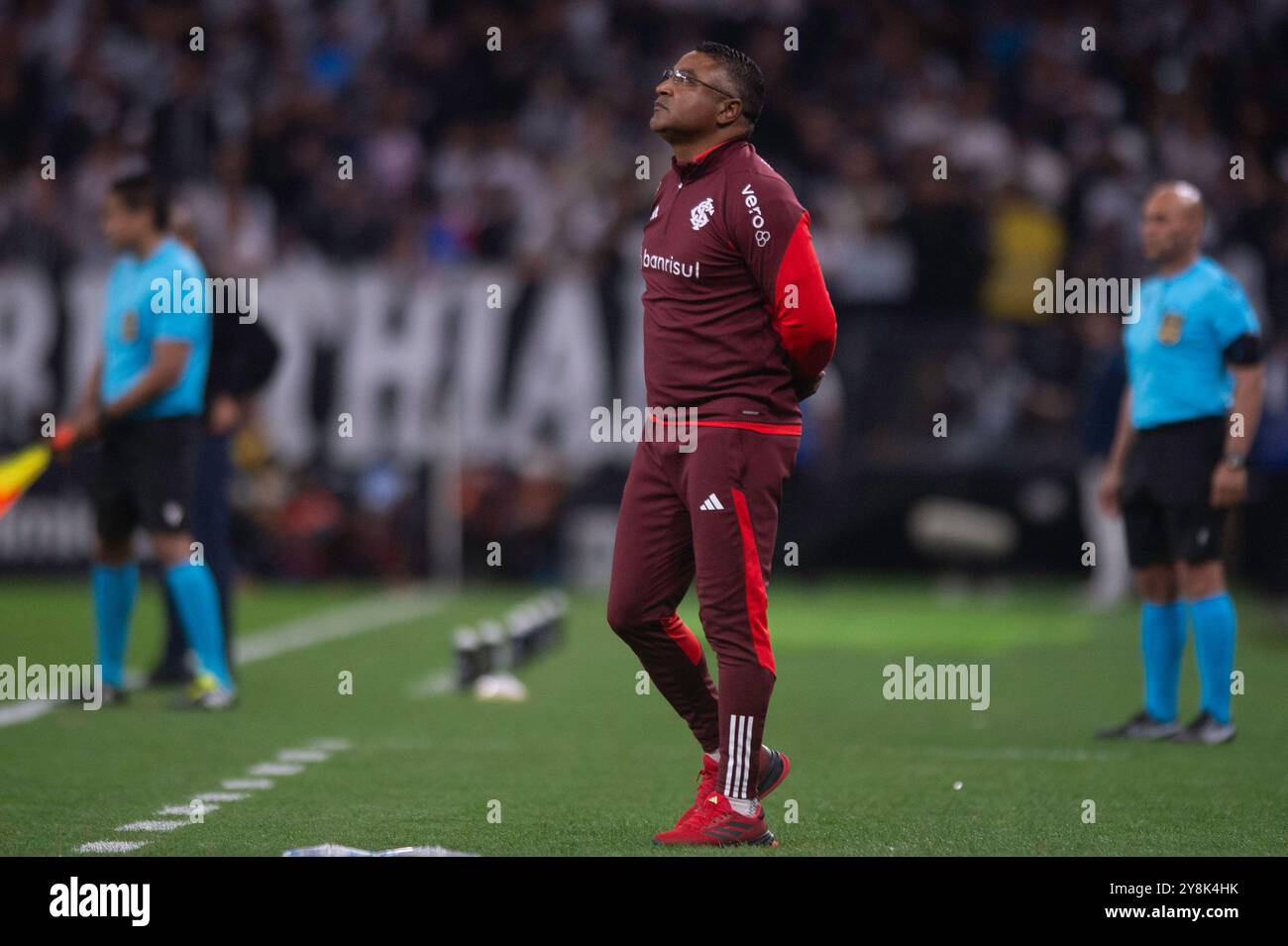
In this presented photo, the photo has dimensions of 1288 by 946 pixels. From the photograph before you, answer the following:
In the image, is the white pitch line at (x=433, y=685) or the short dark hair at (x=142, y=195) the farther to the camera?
the white pitch line at (x=433, y=685)

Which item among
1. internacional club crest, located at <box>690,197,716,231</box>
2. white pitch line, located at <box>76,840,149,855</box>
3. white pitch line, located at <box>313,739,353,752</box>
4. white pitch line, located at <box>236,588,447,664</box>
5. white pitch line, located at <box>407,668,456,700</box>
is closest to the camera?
white pitch line, located at <box>76,840,149,855</box>

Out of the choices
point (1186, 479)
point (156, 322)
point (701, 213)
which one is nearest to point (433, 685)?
point (156, 322)

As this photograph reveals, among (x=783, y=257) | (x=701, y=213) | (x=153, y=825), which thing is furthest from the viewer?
(x=153, y=825)

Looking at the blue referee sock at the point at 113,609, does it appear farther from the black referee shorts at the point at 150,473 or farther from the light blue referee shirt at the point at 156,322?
the light blue referee shirt at the point at 156,322

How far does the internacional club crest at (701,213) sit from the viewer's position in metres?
6.04

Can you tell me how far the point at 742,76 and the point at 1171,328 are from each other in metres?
3.17

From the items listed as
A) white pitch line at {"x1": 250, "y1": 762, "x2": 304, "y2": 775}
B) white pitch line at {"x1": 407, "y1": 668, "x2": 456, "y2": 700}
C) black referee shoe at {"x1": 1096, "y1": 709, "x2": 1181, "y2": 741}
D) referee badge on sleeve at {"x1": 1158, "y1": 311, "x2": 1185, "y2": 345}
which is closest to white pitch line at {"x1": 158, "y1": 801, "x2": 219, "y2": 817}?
white pitch line at {"x1": 250, "y1": 762, "x2": 304, "y2": 775}

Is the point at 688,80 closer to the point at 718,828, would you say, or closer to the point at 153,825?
the point at 718,828

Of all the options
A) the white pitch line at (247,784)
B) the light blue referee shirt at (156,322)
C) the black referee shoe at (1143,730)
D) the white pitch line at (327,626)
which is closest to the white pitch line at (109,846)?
the white pitch line at (247,784)

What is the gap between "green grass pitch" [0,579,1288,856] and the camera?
20.5ft

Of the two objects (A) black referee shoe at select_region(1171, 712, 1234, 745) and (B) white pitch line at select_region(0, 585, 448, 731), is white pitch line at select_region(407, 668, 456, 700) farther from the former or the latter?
(A) black referee shoe at select_region(1171, 712, 1234, 745)

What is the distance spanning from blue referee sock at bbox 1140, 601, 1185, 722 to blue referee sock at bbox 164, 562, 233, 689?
430cm

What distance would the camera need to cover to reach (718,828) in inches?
235

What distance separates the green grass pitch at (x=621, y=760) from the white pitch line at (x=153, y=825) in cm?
8
